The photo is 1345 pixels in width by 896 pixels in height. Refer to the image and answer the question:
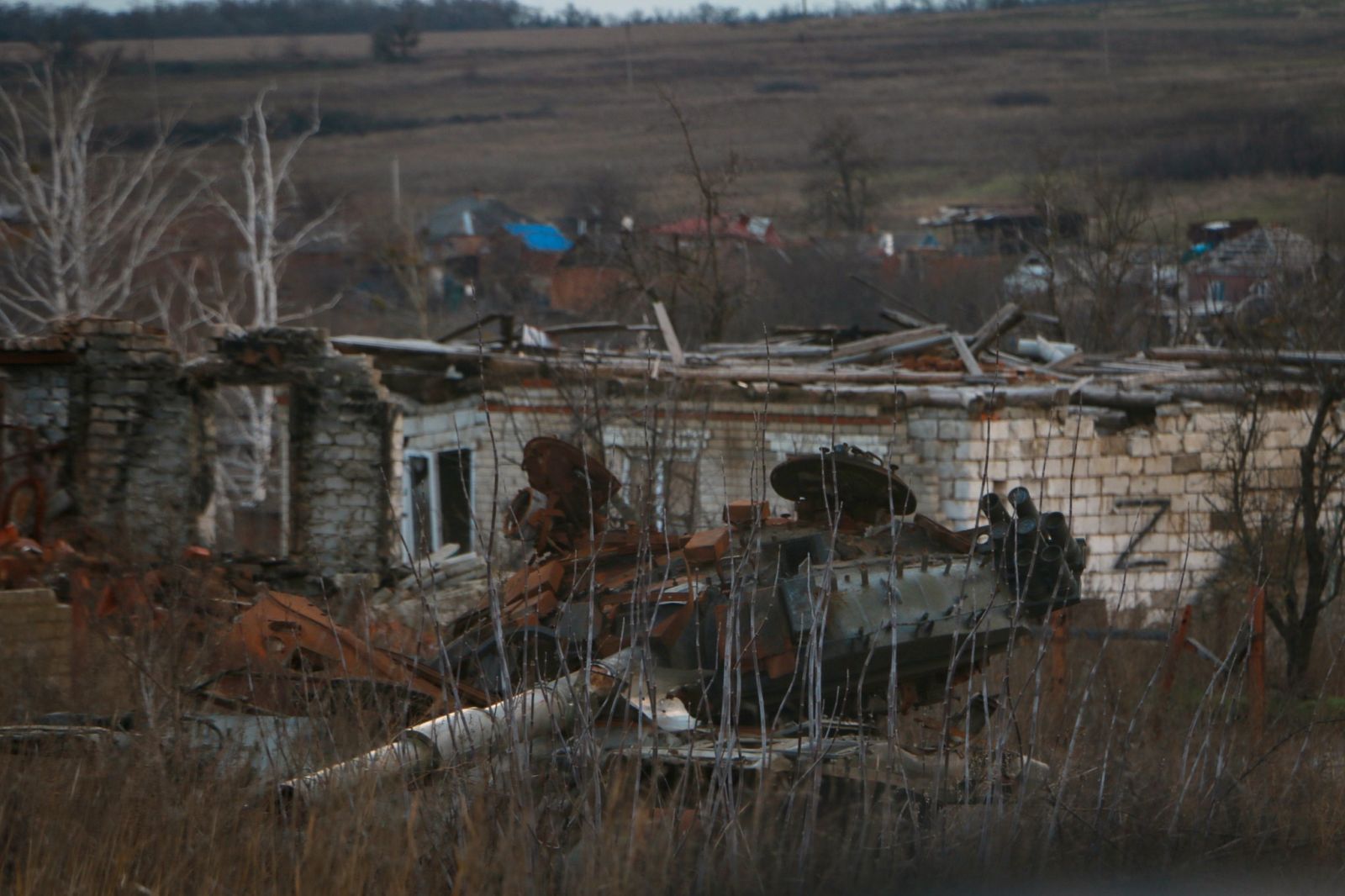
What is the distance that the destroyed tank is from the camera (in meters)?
5.81

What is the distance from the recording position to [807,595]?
5.57 m

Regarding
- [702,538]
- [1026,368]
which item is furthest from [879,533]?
[1026,368]

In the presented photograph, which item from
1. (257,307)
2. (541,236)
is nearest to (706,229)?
(257,307)

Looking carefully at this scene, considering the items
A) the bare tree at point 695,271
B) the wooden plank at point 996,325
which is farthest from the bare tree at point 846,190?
the wooden plank at point 996,325

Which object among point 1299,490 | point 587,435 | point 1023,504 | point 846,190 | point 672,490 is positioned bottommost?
point 672,490

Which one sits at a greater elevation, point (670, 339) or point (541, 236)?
point (541, 236)

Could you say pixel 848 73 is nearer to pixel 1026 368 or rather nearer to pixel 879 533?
pixel 1026 368

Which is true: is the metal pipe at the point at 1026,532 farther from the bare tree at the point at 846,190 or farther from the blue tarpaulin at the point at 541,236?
the bare tree at the point at 846,190

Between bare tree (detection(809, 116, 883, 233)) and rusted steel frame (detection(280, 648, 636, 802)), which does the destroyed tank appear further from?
bare tree (detection(809, 116, 883, 233))

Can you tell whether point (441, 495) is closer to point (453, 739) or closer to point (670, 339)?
point (670, 339)

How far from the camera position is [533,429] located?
637 inches

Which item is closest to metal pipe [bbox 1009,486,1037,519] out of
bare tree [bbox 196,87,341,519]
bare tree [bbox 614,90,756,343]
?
bare tree [bbox 614,90,756,343]

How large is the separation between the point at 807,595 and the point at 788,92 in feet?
297

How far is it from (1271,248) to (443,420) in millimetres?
14508
